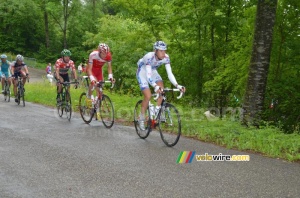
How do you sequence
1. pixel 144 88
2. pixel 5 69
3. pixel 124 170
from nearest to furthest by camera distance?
pixel 124 170 < pixel 144 88 < pixel 5 69

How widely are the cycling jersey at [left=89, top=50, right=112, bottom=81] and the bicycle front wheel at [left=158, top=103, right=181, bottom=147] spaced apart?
10.0 ft

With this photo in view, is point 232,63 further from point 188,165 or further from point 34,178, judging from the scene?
point 34,178

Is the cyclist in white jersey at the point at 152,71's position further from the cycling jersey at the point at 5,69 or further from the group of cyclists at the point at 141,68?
the cycling jersey at the point at 5,69

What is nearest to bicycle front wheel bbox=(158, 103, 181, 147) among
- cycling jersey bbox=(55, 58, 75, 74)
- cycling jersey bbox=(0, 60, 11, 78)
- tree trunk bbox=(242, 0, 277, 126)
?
tree trunk bbox=(242, 0, 277, 126)

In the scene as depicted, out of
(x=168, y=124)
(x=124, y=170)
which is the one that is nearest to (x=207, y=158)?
(x=168, y=124)

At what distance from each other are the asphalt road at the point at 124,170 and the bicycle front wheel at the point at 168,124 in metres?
0.18

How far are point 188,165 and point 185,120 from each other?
12.5ft

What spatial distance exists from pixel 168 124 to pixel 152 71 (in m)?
1.39

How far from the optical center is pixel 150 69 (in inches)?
297

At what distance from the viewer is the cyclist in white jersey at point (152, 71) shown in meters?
7.43

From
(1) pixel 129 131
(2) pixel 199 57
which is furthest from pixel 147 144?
(2) pixel 199 57

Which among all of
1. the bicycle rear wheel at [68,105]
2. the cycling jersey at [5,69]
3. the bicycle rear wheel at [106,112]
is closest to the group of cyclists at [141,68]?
the bicycle rear wheel at [106,112]

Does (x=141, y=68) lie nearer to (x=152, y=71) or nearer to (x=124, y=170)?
(x=152, y=71)

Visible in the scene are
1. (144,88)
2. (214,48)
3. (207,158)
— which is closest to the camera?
(207,158)
